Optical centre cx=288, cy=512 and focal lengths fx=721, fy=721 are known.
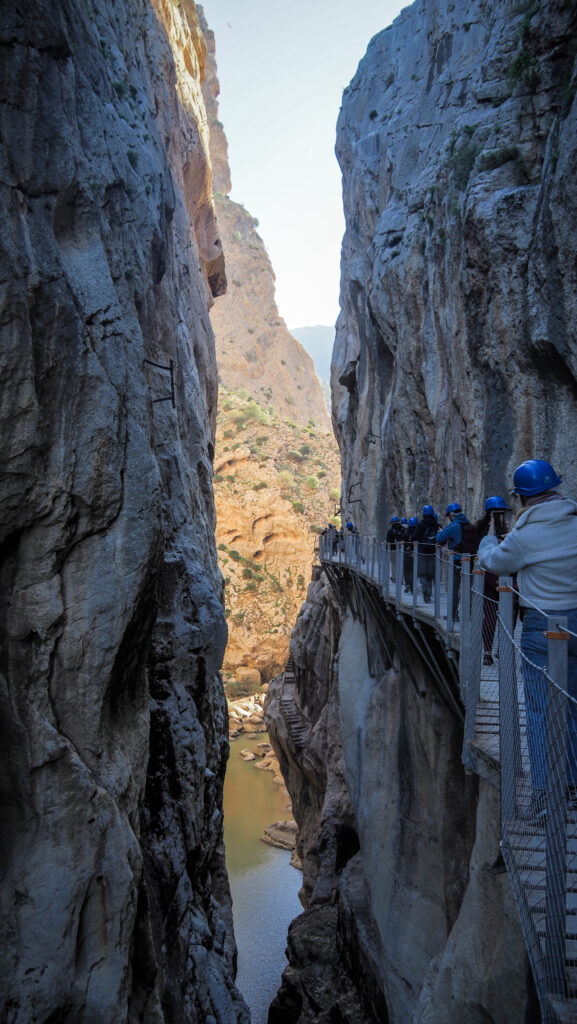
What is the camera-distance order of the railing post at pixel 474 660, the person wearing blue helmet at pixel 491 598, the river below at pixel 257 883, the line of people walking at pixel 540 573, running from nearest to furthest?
the line of people walking at pixel 540 573
the railing post at pixel 474 660
the person wearing blue helmet at pixel 491 598
the river below at pixel 257 883

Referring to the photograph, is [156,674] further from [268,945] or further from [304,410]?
[304,410]

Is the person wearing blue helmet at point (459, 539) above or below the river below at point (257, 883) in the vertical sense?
above

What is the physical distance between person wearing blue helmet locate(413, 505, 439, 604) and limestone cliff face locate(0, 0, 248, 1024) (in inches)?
145

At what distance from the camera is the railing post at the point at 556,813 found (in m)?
2.78

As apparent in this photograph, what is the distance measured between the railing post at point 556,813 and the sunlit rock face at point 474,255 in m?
7.55

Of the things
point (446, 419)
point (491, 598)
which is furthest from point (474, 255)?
point (491, 598)

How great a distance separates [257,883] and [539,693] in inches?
988

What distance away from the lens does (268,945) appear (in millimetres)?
21734

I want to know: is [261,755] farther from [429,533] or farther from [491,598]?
[491,598]

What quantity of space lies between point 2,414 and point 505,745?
523 cm

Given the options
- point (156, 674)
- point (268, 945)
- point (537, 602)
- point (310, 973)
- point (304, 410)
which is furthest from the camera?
point (304, 410)

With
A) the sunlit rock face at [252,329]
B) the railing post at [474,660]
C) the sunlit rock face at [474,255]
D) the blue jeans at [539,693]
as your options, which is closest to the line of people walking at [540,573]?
the blue jeans at [539,693]

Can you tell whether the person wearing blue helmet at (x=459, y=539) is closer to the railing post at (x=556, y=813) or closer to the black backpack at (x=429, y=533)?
the black backpack at (x=429, y=533)

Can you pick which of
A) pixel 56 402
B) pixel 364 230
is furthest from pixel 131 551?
pixel 364 230
